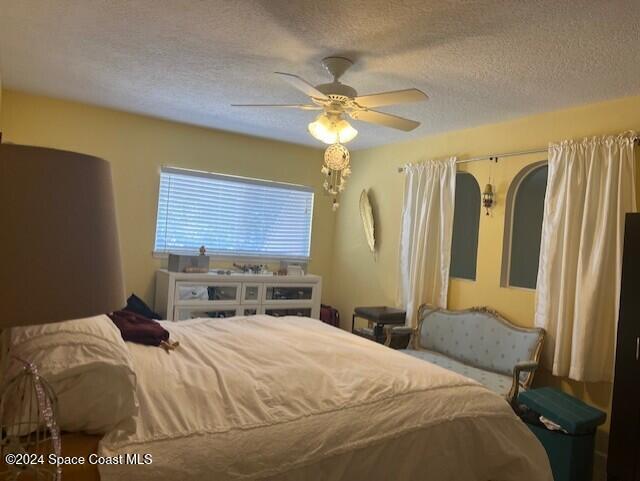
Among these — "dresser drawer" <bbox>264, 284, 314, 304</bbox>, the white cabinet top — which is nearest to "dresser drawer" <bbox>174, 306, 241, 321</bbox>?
the white cabinet top

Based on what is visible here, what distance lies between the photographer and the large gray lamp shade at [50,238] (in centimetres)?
80

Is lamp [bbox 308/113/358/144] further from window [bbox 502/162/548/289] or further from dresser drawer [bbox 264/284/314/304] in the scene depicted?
dresser drawer [bbox 264/284/314/304]

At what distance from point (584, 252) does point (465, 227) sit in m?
1.26

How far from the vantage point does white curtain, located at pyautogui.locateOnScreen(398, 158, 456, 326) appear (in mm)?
4074

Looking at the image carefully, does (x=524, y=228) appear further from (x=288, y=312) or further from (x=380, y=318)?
(x=288, y=312)

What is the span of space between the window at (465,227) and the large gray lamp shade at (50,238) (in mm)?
3604

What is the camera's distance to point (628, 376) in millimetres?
2463

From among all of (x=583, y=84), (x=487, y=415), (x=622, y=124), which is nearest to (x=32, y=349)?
(x=487, y=415)

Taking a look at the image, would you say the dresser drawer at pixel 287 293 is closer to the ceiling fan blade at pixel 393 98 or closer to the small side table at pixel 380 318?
the small side table at pixel 380 318

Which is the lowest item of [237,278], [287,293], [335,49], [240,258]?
[287,293]

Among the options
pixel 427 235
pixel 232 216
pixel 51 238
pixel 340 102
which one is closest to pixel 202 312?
pixel 232 216

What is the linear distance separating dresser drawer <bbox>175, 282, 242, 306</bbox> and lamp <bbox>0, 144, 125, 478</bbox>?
3348 millimetres

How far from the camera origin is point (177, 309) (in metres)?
4.13

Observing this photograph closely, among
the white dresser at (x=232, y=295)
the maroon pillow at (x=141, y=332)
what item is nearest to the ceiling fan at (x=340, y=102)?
the maroon pillow at (x=141, y=332)
